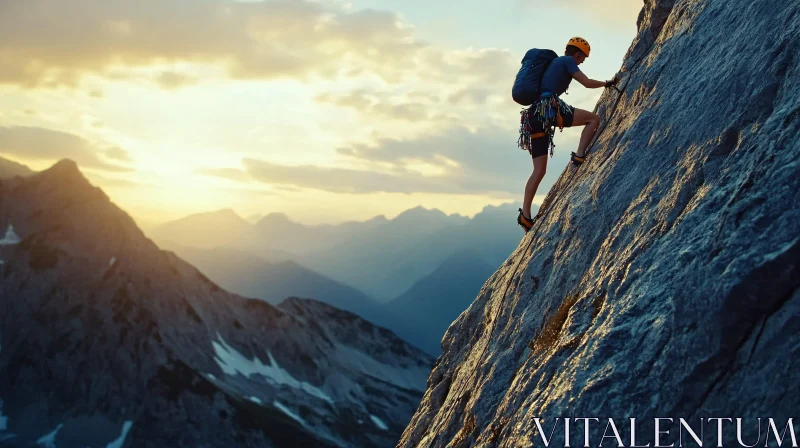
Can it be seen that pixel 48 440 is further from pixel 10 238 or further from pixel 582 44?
pixel 582 44

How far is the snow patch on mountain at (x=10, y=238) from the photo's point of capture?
174 meters

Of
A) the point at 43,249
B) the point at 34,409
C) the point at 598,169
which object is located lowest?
the point at 34,409

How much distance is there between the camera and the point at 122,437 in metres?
146

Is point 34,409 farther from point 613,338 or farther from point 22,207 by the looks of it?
point 613,338

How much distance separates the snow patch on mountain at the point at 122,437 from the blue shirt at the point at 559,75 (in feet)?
517

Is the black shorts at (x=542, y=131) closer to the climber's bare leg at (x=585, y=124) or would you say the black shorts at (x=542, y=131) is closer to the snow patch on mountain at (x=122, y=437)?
the climber's bare leg at (x=585, y=124)

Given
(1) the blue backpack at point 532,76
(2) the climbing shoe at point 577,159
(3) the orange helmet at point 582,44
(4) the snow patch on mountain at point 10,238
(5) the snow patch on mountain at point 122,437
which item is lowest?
(5) the snow patch on mountain at point 122,437

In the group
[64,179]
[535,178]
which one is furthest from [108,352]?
[535,178]

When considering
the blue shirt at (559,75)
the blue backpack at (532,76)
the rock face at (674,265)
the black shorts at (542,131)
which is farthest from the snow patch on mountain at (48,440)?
the blue shirt at (559,75)

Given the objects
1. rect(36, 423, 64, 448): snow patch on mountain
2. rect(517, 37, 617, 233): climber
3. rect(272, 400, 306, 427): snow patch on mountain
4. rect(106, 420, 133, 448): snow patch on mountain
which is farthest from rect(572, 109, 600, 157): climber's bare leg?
rect(272, 400, 306, 427): snow patch on mountain

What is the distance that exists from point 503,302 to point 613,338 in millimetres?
6671

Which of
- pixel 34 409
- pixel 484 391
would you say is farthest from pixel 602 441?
pixel 34 409

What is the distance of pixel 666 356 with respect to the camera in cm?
780

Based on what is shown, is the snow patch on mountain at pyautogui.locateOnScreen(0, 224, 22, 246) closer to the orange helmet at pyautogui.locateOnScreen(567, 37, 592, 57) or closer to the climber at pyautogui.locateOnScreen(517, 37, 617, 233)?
the climber at pyautogui.locateOnScreen(517, 37, 617, 233)
